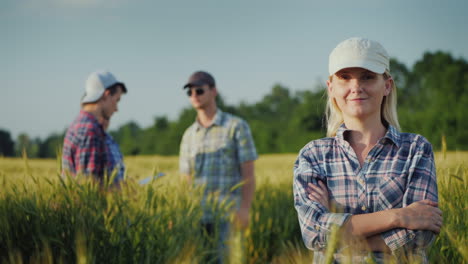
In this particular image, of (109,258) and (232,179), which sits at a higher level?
(232,179)

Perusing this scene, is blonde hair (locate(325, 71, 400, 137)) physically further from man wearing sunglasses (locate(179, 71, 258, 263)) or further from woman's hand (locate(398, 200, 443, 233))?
man wearing sunglasses (locate(179, 71, 258, 263))

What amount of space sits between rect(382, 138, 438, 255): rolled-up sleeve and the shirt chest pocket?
0.02 metres

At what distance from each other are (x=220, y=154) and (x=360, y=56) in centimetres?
206

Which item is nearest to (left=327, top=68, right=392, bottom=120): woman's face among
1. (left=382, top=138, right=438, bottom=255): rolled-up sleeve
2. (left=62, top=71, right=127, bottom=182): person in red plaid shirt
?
(left=382, top=138, right=438, bottom=255): rolled-up sleeve

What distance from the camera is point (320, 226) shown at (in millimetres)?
1476

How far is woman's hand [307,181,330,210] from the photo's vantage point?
1.54 m

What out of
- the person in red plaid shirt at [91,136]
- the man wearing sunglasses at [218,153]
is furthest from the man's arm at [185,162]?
the person in red plaid shirt at [91,136]

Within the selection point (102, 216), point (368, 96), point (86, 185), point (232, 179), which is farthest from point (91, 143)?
point (368, 96)

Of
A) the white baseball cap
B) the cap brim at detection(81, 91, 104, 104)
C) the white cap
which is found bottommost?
the white cap

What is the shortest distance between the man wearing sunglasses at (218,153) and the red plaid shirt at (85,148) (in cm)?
87

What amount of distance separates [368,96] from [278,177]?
449 cm

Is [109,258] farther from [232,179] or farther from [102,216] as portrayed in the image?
[232,179]

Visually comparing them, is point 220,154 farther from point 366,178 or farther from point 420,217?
point 420,217

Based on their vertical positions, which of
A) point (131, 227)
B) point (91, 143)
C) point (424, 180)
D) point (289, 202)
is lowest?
point (289, 202)
